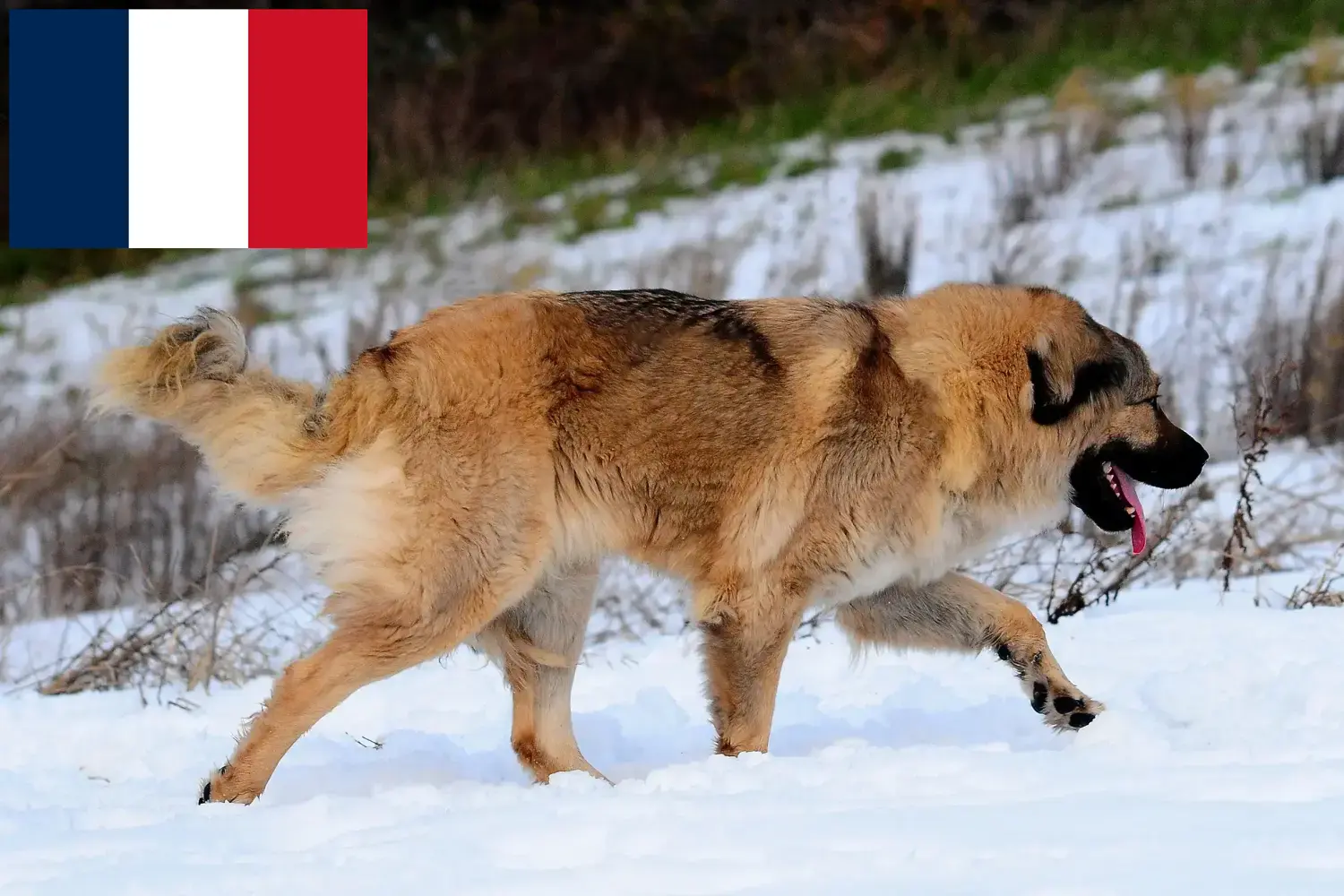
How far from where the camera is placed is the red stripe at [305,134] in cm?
1338

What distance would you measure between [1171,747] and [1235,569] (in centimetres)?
305

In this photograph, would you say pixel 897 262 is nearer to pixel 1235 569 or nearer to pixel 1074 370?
pixel 1235 569

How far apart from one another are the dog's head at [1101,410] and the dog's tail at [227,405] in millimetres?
2146

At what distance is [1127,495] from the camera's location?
18.1 ft

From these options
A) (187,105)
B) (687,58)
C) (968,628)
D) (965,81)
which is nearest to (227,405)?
(968,628)

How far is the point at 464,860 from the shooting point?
3436 millimetres

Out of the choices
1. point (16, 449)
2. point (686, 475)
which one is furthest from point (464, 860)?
point (16, 449)

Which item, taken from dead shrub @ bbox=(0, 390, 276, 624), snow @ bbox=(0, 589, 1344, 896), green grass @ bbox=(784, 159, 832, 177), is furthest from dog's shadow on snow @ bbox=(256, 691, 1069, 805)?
green grass @ bbox=(784, 159, 832, 177)

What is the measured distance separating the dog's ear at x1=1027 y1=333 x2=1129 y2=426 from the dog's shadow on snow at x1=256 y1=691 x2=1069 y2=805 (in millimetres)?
1013

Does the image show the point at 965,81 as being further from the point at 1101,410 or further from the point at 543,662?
the point at 543,662

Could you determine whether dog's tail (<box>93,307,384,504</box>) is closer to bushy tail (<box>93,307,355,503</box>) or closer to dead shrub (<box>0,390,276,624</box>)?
bushy tail (<box>93,307,355,503</box>)

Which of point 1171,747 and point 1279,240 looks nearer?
point 1171,747

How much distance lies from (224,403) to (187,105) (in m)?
8.66

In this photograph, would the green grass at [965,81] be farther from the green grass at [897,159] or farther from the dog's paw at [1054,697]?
the dog's paw at [1054,697]
